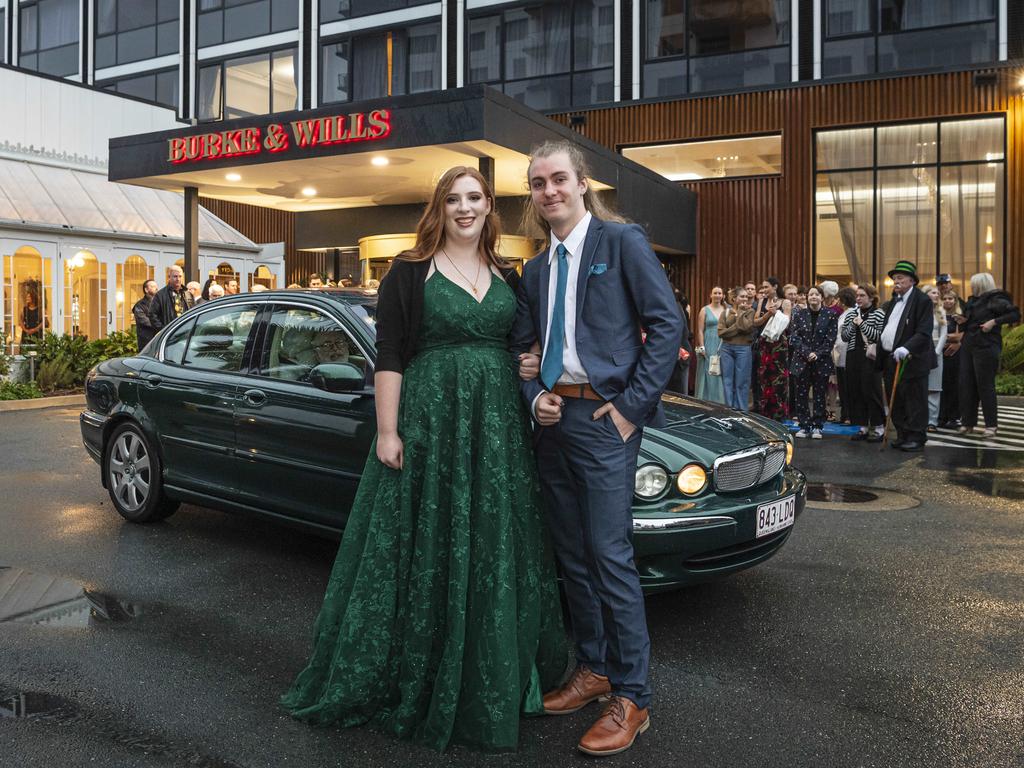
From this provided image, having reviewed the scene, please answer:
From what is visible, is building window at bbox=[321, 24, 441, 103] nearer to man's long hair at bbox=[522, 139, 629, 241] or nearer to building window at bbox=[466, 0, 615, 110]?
building window at bbox=[466, 0, 615, 110]

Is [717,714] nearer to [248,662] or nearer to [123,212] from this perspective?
[248,662]

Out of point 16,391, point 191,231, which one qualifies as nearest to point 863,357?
point 191,231

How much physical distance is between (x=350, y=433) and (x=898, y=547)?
3413mm

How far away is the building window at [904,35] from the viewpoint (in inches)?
731

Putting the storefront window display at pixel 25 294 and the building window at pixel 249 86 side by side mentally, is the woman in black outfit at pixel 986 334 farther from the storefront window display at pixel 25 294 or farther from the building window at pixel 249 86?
the building window at pixel 249 86

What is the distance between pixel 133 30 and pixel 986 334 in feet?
89.1

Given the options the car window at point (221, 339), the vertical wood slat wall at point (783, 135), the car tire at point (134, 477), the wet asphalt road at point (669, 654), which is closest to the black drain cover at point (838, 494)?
the wet asphalt road at point (669, 654)

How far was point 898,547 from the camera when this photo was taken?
5.56m

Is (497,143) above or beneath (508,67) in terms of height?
beneath

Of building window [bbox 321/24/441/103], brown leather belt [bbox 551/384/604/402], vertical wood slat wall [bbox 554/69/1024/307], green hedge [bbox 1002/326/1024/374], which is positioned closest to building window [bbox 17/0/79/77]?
building window [bbox 321/24/441/103]

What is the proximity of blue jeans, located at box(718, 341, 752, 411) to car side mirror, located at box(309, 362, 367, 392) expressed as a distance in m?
7.69

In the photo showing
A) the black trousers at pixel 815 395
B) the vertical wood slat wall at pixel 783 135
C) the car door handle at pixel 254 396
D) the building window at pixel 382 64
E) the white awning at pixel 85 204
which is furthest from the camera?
the building window at pixel 382 64

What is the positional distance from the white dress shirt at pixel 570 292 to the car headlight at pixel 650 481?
108 cm

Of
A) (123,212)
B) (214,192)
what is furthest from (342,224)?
(123,212)
